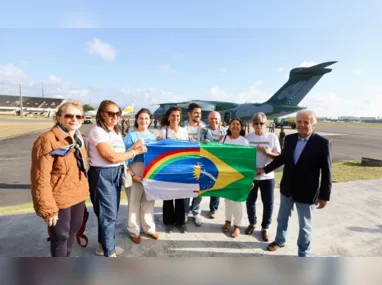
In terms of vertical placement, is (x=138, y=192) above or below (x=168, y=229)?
above

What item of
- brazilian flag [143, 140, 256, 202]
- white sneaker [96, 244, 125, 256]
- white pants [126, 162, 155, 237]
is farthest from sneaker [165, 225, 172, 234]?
white sneaker [96, 244, 125, 256]

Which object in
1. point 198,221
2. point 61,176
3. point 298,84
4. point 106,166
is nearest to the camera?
point 61,176

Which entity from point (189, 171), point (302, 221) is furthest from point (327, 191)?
Answer: point (189, 171)

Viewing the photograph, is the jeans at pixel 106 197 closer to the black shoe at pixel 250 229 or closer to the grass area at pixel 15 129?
the black shoe at pixel 250 229

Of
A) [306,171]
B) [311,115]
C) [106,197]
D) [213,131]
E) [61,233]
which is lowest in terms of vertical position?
[61,233]

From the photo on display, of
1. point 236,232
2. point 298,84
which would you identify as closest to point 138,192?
point 236,232

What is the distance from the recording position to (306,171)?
102 inches

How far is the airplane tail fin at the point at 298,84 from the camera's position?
19094mm

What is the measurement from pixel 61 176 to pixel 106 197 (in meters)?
0.63

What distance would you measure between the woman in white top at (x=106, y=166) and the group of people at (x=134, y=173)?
1cm

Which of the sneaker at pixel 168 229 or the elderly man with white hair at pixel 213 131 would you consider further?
the elderly man with white hair at pixel 213 131

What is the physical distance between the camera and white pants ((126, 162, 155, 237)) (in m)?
3.07

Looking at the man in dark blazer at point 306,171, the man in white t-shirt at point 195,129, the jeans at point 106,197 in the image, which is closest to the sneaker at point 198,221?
the man in white t-shirt at point 195,129

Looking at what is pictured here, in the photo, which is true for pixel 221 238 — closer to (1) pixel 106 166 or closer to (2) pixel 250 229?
(2) pixel 250 229
